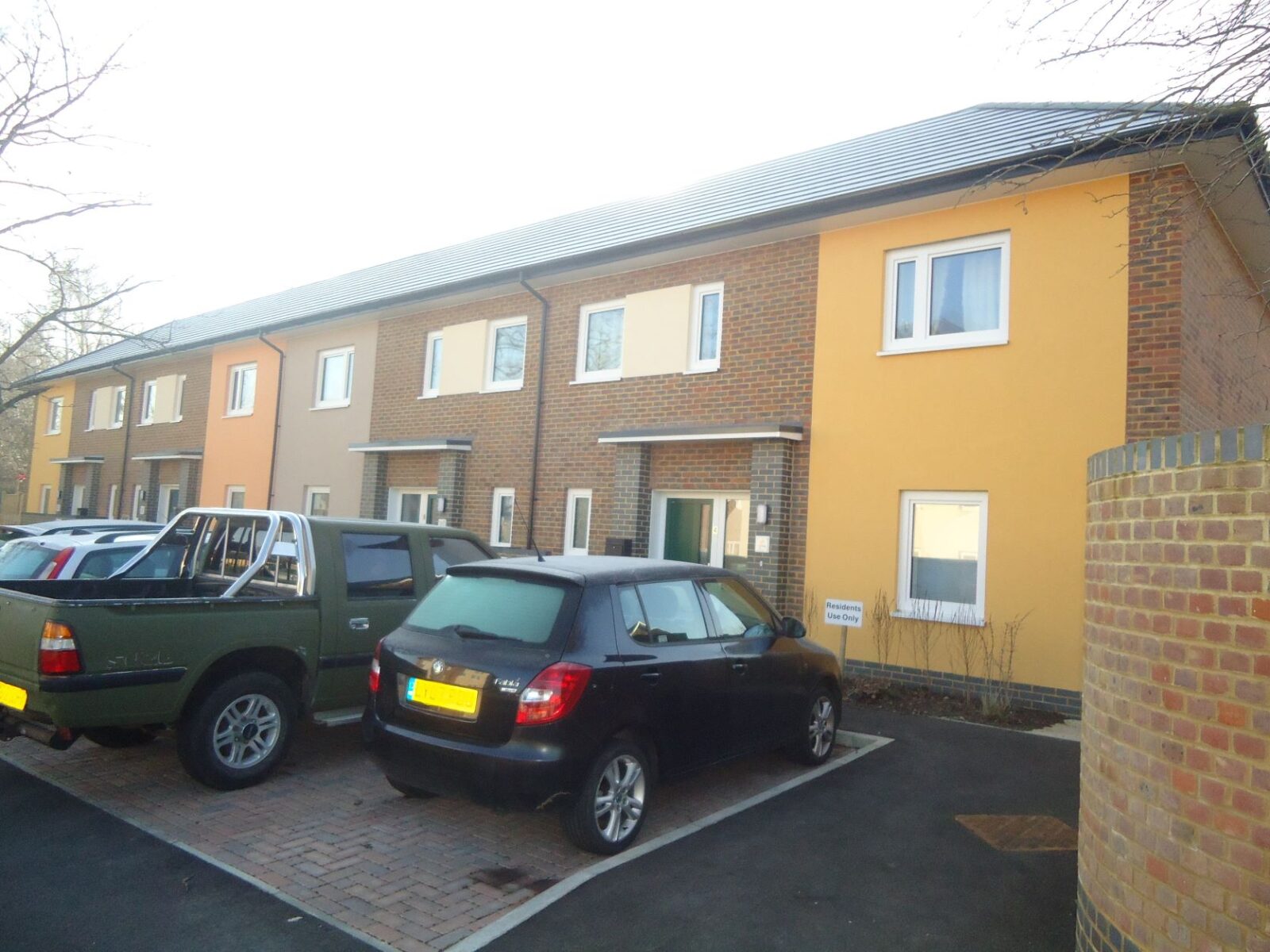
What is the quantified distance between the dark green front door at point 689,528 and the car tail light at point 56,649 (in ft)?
26.5

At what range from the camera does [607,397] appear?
13.3 meters

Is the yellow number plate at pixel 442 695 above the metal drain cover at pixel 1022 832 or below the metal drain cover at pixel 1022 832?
above

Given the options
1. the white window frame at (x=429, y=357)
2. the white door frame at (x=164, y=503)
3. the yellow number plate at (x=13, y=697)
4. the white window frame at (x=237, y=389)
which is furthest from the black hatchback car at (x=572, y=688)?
the white door frame at (x=164, y=503)

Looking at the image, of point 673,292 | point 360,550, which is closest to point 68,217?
point 673,292

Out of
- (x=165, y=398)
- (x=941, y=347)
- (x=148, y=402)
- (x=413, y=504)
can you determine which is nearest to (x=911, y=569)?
(x=941, y=347)

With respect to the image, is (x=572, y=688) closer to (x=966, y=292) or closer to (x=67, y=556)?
(x=67, y=556)

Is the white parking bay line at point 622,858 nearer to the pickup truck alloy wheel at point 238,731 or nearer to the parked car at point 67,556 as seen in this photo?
the pickup truck alloy wheel at point 238,731

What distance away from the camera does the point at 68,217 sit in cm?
1330

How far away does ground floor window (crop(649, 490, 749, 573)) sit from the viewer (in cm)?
1180

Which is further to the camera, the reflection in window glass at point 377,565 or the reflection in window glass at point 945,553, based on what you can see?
the reflection in window glass at point 945,553

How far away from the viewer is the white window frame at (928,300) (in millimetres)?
9664

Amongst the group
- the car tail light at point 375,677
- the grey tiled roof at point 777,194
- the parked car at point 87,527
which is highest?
the grey tiled roof at point 777,194

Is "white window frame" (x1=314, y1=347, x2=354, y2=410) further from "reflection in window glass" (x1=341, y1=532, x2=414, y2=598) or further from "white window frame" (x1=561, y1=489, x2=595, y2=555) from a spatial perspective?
"reflection in window glass" (x1=341, y1=532, x2=414, y2=598)

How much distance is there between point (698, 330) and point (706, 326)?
124 mm
